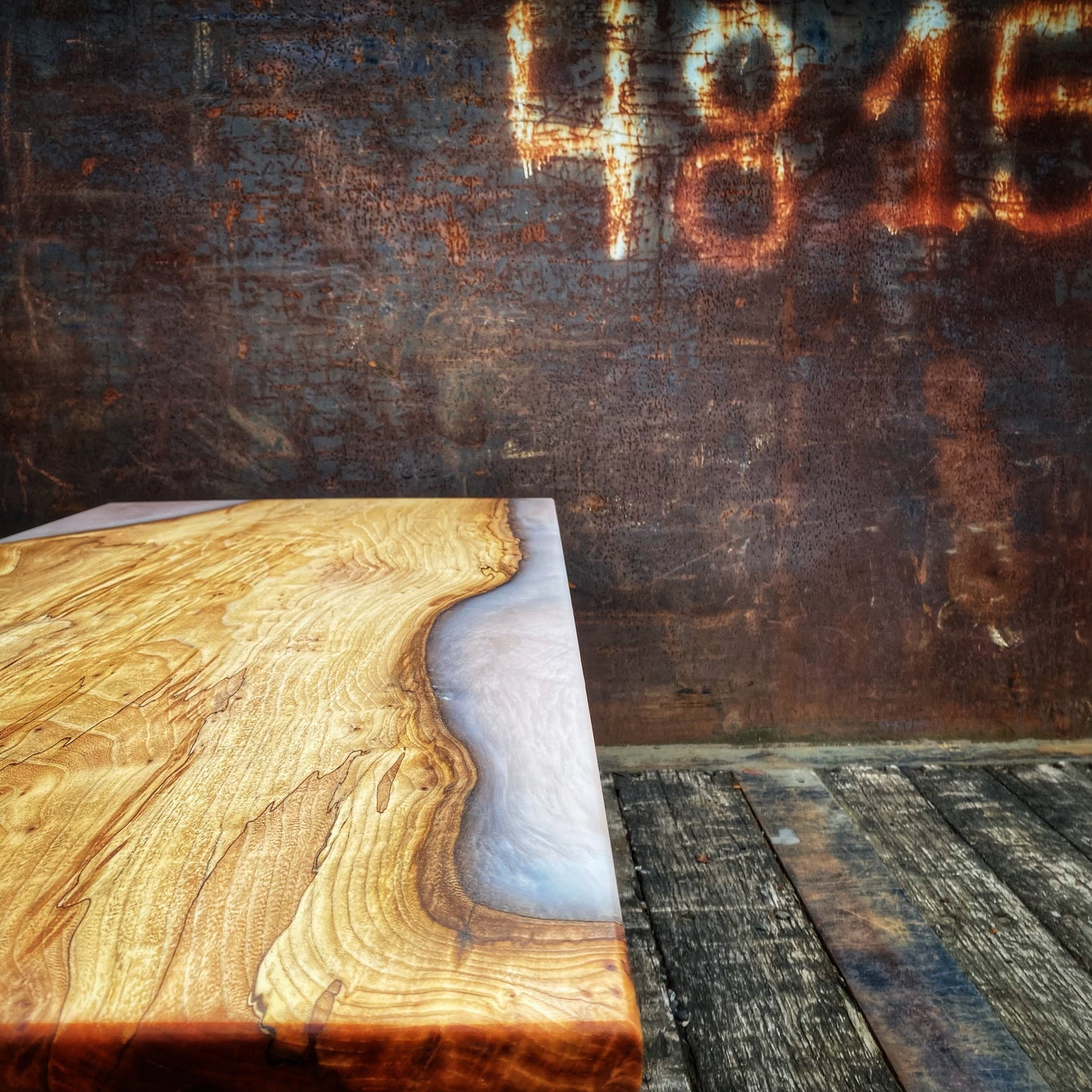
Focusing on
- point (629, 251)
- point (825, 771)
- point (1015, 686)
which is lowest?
point (825, 771)

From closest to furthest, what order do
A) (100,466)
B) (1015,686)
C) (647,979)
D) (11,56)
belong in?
1. (647,979)
2. (11,56)
3. (100,466)
4. (1015,686)

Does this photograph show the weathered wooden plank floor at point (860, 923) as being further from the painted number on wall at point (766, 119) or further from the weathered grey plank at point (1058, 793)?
the painted number on wall at point (766, 119)

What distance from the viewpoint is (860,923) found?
169 centimetres

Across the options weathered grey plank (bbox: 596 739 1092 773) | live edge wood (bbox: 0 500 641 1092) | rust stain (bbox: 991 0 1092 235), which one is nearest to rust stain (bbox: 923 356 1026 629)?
weathered grey plank (bbox: 596 739 1092 773)

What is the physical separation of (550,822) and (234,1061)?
0.20m

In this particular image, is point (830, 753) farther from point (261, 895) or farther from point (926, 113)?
point (261, 895)

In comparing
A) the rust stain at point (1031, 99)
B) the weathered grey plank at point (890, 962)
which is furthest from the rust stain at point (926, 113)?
the weathered grey plank at point (890, 962)

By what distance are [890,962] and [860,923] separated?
12 centimetres

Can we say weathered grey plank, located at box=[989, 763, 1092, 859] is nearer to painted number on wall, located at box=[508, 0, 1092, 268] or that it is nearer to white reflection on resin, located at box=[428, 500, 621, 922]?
painted number on wall, located at box=[508, 0, 1092, 268]

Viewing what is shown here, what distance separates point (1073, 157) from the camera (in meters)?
2.24

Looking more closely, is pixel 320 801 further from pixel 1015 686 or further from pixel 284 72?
pixel 1015 686

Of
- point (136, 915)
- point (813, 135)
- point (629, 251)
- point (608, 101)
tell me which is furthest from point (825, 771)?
point (136, 915)

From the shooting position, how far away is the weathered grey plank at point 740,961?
1353 mm

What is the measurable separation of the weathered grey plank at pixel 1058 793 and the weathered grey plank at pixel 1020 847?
0.08 feet
